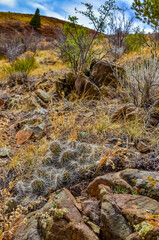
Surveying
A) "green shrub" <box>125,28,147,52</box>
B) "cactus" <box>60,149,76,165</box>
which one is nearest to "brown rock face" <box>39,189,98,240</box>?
"cactus" <box>60,149,76,165</box>

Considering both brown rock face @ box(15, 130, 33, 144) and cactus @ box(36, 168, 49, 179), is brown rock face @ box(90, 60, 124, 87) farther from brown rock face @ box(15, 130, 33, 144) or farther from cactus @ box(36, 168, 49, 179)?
cactus @ box(36, 168, 49, 179)

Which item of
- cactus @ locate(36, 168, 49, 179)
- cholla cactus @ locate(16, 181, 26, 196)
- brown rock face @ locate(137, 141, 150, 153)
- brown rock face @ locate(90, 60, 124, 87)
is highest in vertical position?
brown rock face @ locate(90, 60, 124, 87)

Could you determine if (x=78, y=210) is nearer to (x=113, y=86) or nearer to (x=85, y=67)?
(x=113, y=86)

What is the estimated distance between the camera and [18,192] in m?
2.29

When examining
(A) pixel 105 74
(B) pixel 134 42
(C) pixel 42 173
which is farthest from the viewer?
(B) pixel 134 42

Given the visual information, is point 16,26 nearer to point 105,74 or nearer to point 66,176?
point 105,74

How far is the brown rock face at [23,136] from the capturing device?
3330 mm

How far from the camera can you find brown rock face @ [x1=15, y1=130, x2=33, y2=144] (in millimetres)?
3330

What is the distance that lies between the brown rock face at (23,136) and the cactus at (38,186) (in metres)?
1.15

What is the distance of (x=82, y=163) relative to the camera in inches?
99.4

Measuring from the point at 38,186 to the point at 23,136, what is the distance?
1.29m

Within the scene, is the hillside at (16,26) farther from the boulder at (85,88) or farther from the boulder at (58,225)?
the boulder at (58,225)

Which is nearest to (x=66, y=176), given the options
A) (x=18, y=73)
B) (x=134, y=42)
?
(x=18, y=73)

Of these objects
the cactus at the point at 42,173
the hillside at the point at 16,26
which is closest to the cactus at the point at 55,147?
the cactus at the point at 42,173
